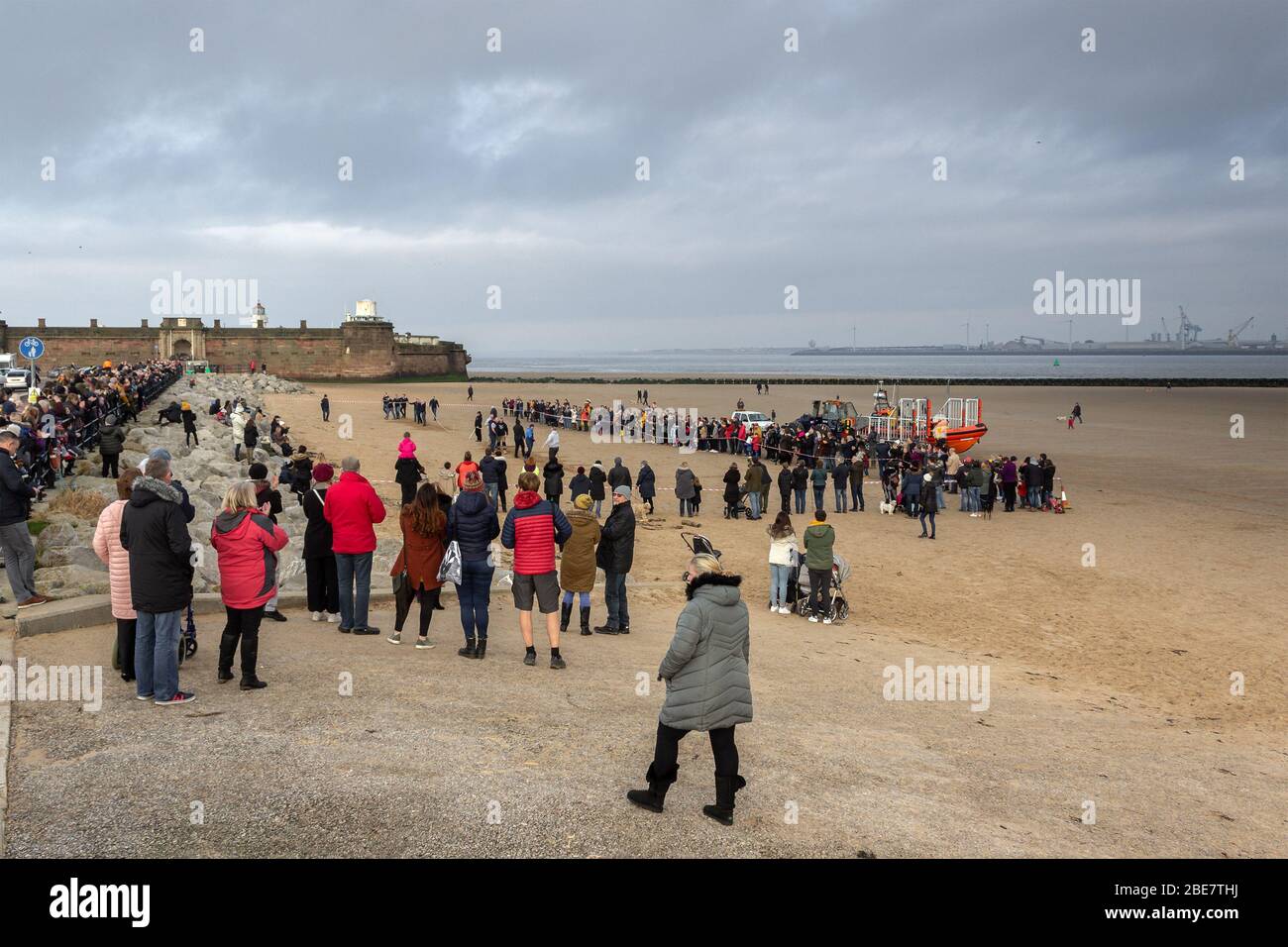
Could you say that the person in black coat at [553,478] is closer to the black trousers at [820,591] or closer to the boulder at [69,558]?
the black trousers at [820,591]

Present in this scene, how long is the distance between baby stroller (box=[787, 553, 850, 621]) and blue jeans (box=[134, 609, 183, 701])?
8101mm

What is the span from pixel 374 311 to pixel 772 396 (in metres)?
Result: 38.9

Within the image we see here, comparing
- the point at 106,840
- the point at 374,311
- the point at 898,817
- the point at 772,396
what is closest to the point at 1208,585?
the point at 898,817

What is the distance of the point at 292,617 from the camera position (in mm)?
9344

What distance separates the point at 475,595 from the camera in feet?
26.6

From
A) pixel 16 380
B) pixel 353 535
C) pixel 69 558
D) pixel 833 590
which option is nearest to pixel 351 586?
pixel 353 535

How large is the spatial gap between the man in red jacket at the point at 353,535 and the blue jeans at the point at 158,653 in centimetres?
242

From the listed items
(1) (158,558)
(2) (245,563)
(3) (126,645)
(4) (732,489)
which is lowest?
(3) (126,645)

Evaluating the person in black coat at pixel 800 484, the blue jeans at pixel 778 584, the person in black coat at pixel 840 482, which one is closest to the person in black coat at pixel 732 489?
the person in black coat at pixel 800 484

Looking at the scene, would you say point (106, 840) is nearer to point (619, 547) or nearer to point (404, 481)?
point (619, 547)

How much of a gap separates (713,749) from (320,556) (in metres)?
5.64

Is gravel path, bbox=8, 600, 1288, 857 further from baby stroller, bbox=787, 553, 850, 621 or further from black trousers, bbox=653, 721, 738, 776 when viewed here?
baby stroller, bbox=787, 553, 850, 621

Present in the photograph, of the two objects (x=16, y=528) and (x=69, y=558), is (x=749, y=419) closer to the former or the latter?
(x=69, y=558)

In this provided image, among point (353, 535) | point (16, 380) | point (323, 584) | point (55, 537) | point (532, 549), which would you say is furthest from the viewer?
point (16, 380)
